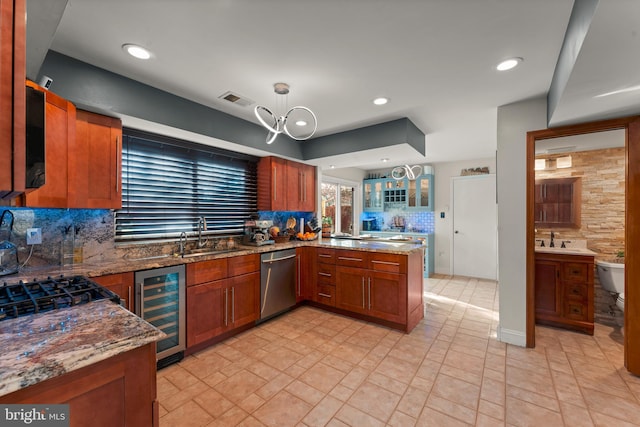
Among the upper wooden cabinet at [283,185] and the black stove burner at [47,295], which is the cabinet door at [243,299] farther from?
the black stove burner at [47,295]

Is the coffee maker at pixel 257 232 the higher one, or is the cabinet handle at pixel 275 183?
the cabinet handle at pixel 275 183

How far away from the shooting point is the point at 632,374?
222 cm

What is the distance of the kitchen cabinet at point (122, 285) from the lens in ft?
6.57

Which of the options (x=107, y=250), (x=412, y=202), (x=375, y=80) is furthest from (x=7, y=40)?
(x=412, y=202)

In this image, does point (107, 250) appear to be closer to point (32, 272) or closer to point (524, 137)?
point (32, 272)

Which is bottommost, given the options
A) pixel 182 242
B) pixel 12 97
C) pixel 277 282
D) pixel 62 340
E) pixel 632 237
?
pixel 277 282

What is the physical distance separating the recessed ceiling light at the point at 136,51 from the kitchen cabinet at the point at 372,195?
17.1 feet

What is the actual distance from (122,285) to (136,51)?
5.63 ft

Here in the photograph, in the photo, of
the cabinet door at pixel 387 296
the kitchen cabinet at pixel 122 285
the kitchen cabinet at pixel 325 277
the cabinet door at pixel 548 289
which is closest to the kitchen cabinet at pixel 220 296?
the kitchen cabinet at pixel 122 285

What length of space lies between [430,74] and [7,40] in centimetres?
239

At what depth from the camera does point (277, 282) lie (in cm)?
337

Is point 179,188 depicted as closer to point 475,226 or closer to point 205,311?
point 205,311

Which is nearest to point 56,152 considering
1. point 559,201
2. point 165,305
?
point 165,305

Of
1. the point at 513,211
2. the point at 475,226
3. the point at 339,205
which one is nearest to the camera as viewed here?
the point at 513,211
